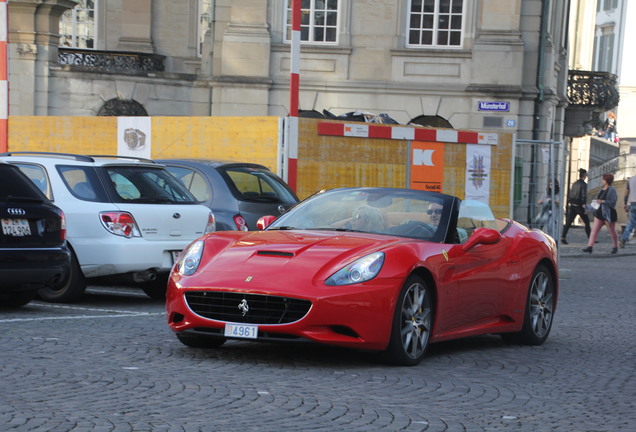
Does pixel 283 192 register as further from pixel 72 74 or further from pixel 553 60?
pixel 553 60

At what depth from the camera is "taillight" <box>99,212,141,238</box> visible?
40.4 feet

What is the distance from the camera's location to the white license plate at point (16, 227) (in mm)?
10969

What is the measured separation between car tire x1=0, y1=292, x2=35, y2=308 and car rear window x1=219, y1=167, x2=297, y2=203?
3482 millimetres

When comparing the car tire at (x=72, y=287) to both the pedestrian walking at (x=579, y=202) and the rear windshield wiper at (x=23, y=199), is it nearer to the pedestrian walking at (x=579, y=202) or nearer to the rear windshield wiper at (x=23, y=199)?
the rear windshield wiper at (x=23, y=199)

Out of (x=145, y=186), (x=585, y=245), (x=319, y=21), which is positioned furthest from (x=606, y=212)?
(x=145, y=186)

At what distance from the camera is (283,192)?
1549 cm

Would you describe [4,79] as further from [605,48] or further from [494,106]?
[605,48]

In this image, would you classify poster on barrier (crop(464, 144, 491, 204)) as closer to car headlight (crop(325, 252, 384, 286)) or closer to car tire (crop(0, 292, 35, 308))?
car tire (crop(0, 292, 35, 308))

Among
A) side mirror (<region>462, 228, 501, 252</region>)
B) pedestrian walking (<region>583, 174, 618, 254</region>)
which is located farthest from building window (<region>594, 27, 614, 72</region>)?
side mirror (<region>462, 228, 501, 252</region>)

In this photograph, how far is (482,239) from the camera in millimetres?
9422

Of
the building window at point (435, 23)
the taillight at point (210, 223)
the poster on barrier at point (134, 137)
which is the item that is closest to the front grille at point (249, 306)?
the taillight at point (210, 223)

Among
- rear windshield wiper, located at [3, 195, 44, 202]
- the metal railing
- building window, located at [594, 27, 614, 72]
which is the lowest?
the metal railing

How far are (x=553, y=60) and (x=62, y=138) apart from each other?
1629cm

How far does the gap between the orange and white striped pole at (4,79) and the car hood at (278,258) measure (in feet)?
38.8
